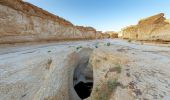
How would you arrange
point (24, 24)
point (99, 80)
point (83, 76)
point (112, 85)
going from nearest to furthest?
point (112, 85) < point (99, 80) < point (83, 76) < point (24, 24)

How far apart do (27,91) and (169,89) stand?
3.93 m

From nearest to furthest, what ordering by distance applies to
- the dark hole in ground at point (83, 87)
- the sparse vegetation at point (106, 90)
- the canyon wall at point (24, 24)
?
the sparse vegetation at point (106, 90), the dark hole in ground at point (83, 87), the canyon wall at point (24, 24)

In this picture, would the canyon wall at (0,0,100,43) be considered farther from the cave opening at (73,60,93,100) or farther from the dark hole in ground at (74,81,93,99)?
the dark hole in ground at (74,81,93,99)

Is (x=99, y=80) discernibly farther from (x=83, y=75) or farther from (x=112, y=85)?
(x=83, y=75)

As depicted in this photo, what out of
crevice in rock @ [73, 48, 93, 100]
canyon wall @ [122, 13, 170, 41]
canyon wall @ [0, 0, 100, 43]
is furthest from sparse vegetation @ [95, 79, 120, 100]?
canyon wall @ [122, 13, 170, 41]

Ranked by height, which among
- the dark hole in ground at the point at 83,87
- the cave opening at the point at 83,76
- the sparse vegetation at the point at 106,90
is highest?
the sparse vegetation at the point at 106,90

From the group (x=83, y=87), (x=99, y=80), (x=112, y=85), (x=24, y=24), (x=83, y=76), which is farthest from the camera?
(x=24, y=24)

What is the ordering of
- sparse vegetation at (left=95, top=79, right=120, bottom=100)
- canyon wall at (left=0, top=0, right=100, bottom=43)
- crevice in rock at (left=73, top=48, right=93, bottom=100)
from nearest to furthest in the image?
sparse vegetation at (left=95, top=79, right=120, bottom=100)
crevice in rock at (left=73, top=48, right=93, bottom=100)
canyon wall at (left=0, top=0, right=100, bottom=43)

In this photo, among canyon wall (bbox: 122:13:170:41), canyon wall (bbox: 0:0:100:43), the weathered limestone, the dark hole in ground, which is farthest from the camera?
canyon wall (bbox: 122:13:170:41)

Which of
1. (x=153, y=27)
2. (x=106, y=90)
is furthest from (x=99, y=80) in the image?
(x=153, y=27)

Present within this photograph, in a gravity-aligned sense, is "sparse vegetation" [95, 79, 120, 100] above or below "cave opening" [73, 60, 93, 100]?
above

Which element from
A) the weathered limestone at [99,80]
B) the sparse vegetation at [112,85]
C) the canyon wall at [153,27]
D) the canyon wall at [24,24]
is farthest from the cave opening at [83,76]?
the canyon wall at [153,27]

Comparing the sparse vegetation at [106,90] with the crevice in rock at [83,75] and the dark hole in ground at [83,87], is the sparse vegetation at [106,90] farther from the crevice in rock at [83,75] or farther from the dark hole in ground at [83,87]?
the crevice in rock at [83,75]

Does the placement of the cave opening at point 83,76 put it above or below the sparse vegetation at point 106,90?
below
